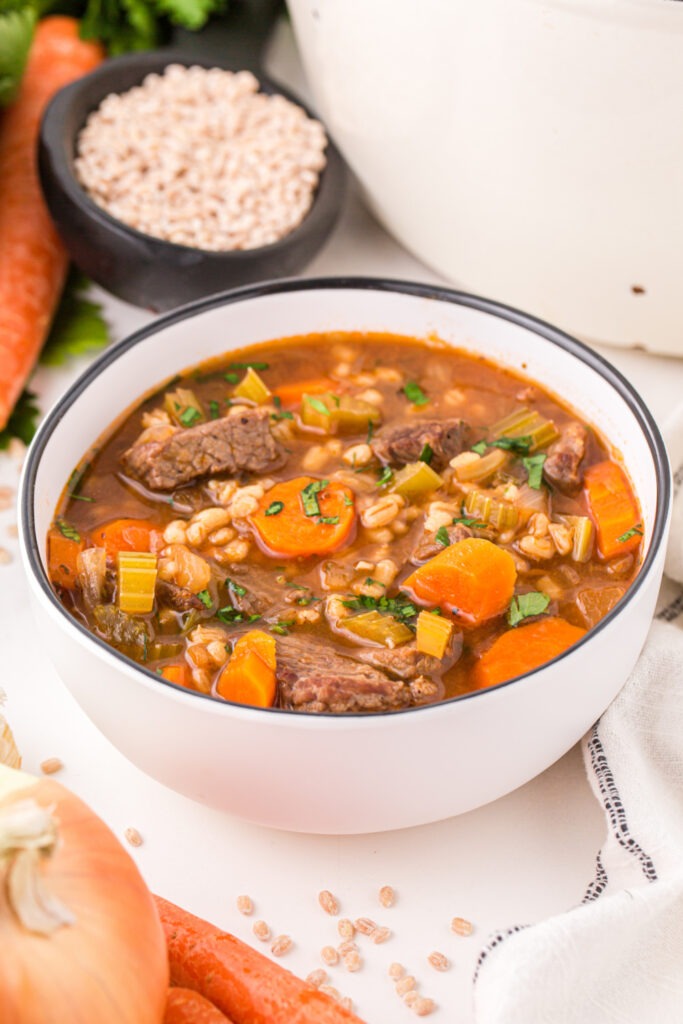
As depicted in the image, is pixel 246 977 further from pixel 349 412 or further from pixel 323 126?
pixel 323 126

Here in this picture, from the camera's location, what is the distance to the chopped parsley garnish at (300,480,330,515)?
10.3 feet

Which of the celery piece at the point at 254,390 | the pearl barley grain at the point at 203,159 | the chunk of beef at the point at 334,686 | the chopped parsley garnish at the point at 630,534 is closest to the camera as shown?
the chunk of beef at the point at 334,686

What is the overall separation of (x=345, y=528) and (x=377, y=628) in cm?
36

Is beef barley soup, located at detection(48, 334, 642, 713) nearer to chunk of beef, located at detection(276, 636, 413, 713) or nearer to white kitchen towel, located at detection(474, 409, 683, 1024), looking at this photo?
chunk of beef, located at detection(276, 636, 413, 713)

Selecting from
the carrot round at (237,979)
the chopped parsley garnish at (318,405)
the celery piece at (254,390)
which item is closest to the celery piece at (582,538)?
the chopped parsley garnish at (318,405)

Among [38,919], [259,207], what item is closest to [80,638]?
[38,919]

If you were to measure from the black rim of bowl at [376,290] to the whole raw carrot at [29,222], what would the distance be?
0.82 m

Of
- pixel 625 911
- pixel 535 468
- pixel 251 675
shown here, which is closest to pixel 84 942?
pixel 251 675

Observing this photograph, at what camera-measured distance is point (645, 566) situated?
8.66ft

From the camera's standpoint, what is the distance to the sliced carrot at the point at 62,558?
2.92m

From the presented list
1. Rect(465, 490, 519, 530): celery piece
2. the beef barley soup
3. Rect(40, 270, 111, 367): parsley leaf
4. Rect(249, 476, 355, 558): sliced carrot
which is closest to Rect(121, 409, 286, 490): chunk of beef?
the beef barley soup

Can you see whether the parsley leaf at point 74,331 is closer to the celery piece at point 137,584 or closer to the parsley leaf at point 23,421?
the parsley leaf at point 23,421

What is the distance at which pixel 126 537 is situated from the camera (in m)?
3.08

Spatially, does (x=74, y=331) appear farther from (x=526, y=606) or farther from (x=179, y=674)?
(x=526, y=606)
